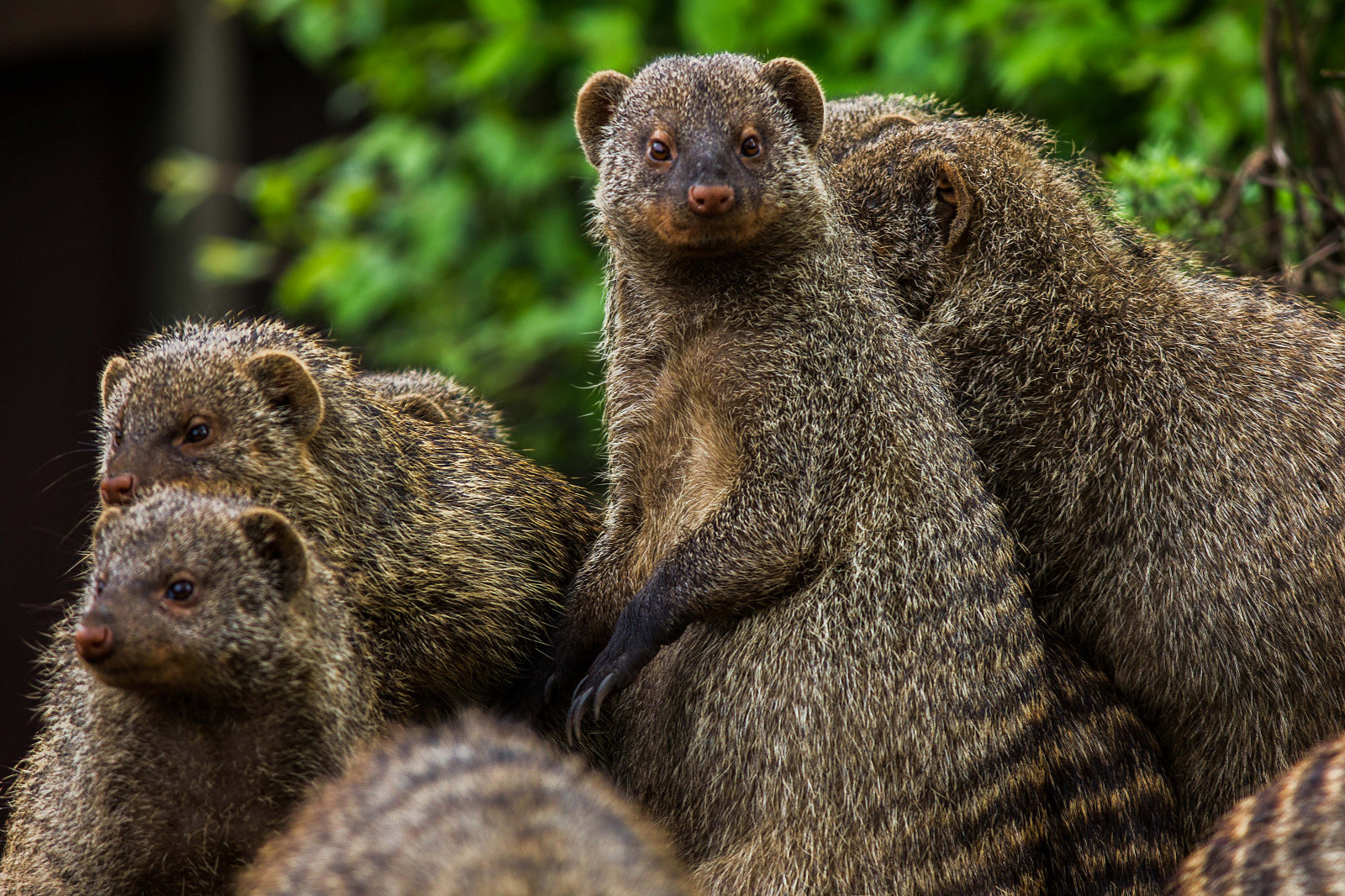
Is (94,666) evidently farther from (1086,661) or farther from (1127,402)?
(1127,402)

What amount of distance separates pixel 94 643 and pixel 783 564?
4.47 feet

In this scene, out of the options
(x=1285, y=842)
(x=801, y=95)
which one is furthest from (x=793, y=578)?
(x=801, y=95)

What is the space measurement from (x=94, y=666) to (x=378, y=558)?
79cm

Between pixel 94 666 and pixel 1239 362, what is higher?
pixel 1239 362

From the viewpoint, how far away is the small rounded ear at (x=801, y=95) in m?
3.57

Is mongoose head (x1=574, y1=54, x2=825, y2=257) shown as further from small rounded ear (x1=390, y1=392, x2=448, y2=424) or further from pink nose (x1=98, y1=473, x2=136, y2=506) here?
pink nose (x1=98, y1=473, x2=136, y2=506)

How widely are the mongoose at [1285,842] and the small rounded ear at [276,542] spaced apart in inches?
67.2

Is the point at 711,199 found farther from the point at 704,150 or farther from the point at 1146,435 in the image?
the point at 1146,435

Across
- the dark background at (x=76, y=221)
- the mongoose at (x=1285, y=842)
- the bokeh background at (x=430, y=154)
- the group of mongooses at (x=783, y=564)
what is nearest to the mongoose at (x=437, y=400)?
the group of mongooses at (x=783, y=564)

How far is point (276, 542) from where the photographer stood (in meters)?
2.75

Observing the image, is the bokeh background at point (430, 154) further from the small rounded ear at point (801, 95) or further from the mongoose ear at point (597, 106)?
the mongoose ear at point (597, 106)

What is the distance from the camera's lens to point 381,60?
25.1 feet

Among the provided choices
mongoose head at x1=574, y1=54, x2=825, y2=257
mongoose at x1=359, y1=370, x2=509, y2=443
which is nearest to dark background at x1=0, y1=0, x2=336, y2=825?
mongoose at x1=359, y1=370, x2=509, y2=443

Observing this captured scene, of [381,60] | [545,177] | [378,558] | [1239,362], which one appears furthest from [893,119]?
[381,60]
